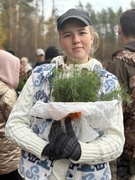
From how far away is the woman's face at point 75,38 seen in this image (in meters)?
2.24

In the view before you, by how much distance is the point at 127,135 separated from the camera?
2.97m

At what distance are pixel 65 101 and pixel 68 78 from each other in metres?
0.13

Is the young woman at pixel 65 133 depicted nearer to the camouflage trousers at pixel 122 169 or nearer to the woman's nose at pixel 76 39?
the woman's nose at pixel 76 39

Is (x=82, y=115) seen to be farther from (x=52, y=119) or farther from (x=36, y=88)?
(x=36, y=88)

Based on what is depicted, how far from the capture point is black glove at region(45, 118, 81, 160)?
6.45 feet

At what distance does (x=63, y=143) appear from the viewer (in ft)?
6.43

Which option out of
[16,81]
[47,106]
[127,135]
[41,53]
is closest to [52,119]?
[47,106]

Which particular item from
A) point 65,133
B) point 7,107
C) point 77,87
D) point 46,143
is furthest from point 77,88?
point 7,107

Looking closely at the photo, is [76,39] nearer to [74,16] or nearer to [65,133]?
[74,16]

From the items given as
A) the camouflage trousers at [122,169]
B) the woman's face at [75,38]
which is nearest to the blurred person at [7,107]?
the camouflage trousers at [122,169]

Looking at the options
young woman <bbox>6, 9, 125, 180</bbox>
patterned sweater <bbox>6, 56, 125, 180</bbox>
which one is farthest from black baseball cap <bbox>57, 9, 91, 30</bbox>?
patterned sweater <bbox>6, 56, 125, 180</bbox>

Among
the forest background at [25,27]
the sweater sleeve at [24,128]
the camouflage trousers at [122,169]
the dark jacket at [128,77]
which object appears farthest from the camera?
the forest background at [25,27]

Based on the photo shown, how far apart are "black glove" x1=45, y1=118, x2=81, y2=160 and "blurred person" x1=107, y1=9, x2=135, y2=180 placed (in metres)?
0.93

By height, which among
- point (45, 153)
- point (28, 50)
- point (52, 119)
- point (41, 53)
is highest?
point (52, 119)
